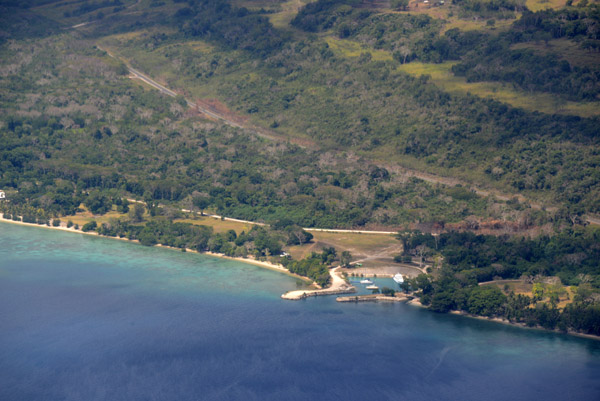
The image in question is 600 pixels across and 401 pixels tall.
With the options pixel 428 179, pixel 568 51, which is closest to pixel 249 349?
pixel 428 179

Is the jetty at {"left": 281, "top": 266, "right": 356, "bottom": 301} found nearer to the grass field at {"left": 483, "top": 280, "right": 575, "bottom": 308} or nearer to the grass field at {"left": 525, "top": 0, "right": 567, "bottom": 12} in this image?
the grass field at {"left": 483, "top": 280, "right": 575, "bottom": 308}

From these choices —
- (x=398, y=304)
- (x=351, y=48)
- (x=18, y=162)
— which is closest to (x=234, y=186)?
(x=18, y=162)

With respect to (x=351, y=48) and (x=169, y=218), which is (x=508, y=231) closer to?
(x=169, y=218)

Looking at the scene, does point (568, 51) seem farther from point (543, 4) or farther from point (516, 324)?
point (516, 324)

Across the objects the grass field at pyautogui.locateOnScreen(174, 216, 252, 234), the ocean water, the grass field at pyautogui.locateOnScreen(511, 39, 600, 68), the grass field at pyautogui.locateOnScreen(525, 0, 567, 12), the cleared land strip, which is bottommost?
the ocean water

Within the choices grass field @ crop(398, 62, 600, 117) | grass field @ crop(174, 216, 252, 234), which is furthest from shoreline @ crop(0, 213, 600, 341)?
grass field @ crop(398, 62, 600, 117)
